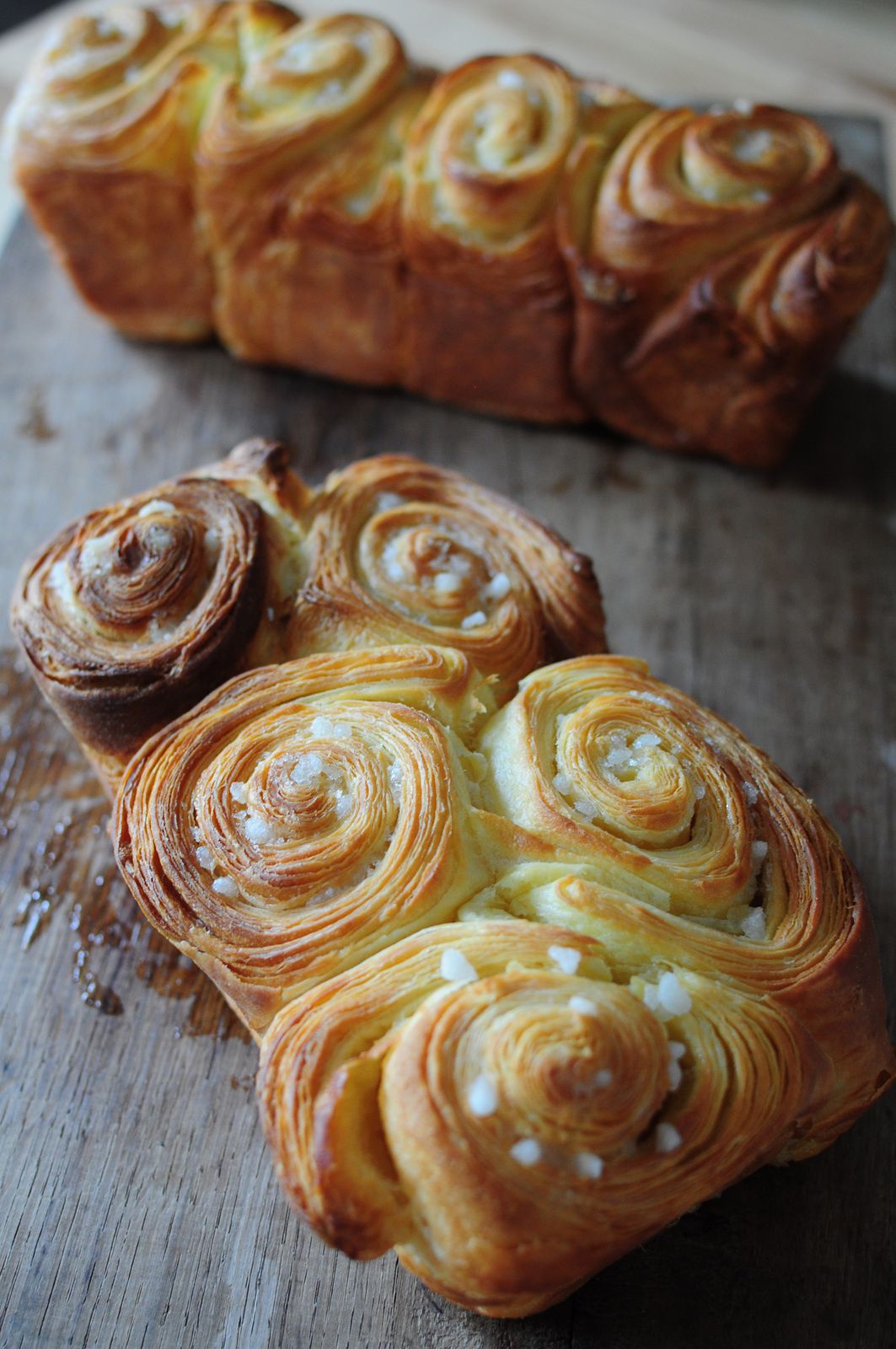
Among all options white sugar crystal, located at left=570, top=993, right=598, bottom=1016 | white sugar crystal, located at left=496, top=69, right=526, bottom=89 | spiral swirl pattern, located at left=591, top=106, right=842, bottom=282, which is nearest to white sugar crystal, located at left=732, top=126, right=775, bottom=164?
spiral swirl pattern, located at left=591, top=106, right=842, bottom=282

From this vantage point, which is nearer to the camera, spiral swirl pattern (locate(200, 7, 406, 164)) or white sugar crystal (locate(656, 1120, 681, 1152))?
white sugar crystal (locate(656, 1120, 681, 1152))

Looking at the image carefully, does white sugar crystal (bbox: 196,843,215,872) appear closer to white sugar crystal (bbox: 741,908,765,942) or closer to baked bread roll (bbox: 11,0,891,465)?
white sugar crystal (bbox: 741,908,765,942)

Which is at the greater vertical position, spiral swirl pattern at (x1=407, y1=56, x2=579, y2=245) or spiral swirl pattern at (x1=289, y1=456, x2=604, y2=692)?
spiral swirl pattern at (x1=407, y1=56, x2=579, y2=245)

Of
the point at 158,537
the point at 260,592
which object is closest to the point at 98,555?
the point at 158,537

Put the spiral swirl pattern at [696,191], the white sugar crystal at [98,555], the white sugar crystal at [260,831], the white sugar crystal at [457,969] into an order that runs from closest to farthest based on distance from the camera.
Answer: the white sugar crystal at [457,969] < the white sugar crystal at [260,831] < the white sugar crystal at [98,555] < the spiral swirl pattern at [696,191]

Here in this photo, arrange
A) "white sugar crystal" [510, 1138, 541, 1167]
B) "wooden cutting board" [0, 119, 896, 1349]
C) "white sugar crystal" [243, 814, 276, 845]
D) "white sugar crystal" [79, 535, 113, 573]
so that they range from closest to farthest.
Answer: "white sugar crystal" [510, 1138, 541, 1167] → "white sugar crystal" [243, 814, 276, 845] → "wooden cutting board" [0, 119, 896, 1349] → "white sugar crystal" [79, 535, 113, 573]

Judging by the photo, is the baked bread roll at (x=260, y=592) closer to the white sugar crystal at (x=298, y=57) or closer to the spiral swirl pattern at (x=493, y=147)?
the spiral swirl pattern at (x=493, y=147)

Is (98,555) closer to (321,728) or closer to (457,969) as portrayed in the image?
(321,728)

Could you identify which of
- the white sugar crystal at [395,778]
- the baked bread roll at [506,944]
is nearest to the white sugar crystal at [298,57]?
the baked bread roll at [506,944]

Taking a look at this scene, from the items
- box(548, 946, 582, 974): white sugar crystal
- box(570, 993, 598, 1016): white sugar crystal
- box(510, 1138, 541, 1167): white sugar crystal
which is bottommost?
box(510, 1138, 541, 1167): white sugar crystal
